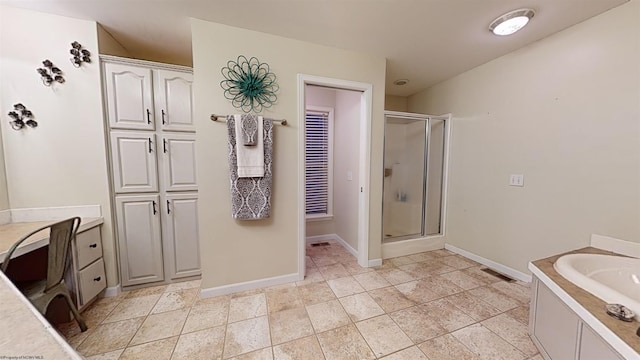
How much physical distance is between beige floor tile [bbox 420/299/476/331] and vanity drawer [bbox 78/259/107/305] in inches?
109

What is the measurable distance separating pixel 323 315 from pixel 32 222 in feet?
8.22

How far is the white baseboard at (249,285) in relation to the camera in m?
2.01

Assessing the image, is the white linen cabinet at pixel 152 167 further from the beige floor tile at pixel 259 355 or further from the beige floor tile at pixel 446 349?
the beige floor tile at pixel 446 349

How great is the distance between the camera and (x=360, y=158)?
8.49 ft

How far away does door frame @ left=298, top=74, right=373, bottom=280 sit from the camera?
7.14 ft

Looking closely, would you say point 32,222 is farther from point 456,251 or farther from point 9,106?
point 456,251

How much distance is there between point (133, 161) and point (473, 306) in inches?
130

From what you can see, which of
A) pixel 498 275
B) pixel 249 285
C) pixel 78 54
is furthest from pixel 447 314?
pixel 78 54

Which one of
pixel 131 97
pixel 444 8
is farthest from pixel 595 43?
pixel 131 97

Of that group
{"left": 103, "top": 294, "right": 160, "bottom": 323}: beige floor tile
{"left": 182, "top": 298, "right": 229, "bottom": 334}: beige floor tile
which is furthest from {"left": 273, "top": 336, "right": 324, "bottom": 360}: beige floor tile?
{"left": 103, "top": 294, "right": 160, "bottom": 323}: beige floor tile

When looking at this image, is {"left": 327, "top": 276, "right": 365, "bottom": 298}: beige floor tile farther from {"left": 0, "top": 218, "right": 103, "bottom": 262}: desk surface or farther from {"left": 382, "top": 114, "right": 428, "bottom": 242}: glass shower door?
{"left": 0, "top": 218, "right": 103, "bottom": 262}: desk surface

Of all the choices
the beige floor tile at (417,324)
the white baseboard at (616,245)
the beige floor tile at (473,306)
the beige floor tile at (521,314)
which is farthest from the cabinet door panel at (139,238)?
the white baseboard at (616,245)

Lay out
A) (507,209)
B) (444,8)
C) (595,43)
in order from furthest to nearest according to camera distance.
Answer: (507,209), (595,43), (444,8)

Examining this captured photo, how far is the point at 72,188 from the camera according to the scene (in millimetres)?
1869
